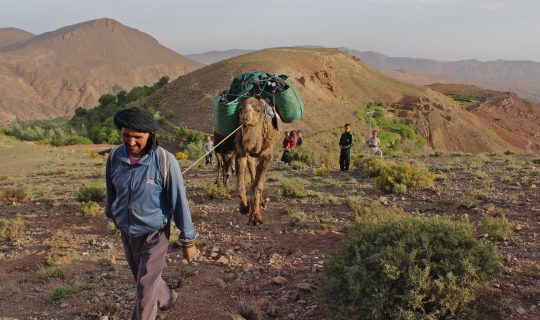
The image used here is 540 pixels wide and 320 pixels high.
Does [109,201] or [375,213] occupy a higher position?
[109,201]

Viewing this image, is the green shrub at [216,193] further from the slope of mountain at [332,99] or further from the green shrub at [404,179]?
the slope of mountain at [332,99]

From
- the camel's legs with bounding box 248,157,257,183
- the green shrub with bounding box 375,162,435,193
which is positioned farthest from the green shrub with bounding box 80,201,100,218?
the green shrub with bounding box 375,162,435,193

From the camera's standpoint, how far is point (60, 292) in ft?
16.4

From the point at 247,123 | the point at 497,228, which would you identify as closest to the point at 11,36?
the point at 247,123

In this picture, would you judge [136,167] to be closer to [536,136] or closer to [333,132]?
[333,132]

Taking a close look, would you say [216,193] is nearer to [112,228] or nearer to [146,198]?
[112,228]

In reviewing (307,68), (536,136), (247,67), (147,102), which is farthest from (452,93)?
(147,102)

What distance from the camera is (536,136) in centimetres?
5897

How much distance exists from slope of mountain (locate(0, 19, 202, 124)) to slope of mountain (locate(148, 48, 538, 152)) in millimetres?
48815

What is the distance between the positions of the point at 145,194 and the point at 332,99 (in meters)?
43.4

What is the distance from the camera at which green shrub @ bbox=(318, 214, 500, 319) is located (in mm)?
3838

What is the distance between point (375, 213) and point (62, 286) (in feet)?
14.4

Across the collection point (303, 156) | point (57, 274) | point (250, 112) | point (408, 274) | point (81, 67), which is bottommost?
point (303, 156)

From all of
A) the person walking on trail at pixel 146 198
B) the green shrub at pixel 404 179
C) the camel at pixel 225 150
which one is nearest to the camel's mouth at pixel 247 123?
the camel at pixel 225 150
